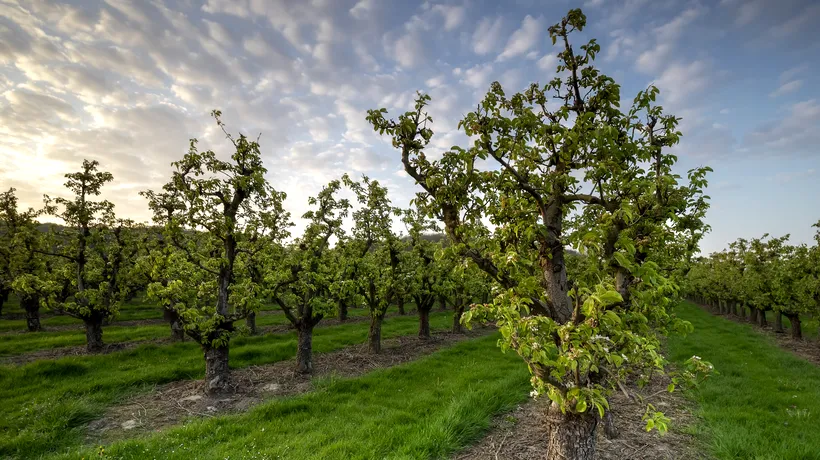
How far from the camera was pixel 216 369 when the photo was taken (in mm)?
14266

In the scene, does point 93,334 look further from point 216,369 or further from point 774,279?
point 774,279

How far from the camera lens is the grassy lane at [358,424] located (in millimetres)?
8773

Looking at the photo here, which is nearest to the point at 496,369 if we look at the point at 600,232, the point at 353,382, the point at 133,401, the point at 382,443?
the point at 353,382

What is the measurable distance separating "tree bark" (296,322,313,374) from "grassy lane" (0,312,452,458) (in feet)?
11.1

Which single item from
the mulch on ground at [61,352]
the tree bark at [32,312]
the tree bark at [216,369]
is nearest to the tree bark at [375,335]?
the tree bark at [216,369]

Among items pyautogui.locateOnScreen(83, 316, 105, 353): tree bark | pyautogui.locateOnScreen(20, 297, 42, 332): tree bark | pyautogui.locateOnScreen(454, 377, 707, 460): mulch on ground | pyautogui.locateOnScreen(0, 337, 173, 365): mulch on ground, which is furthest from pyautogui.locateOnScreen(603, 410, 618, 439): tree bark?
pyautogui.locateOnScreen(20, 297, 42, 332): tree bark

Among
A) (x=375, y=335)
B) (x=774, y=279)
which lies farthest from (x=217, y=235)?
(x=774, y=279)

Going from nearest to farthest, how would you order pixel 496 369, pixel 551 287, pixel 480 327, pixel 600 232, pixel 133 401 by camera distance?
pixel 600 232, pixel 551 287, pixel 133 401, pixel 496 369, pixel 480 327

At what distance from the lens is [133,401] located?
13234 mm

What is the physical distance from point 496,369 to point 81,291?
23.9 m

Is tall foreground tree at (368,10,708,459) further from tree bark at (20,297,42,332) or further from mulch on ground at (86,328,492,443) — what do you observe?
tree bark at (20,297,42,332)

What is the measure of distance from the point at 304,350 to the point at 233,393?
352cm

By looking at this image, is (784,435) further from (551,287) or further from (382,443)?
(382,443)

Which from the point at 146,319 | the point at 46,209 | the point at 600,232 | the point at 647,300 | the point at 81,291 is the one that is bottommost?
the point at 146,319
